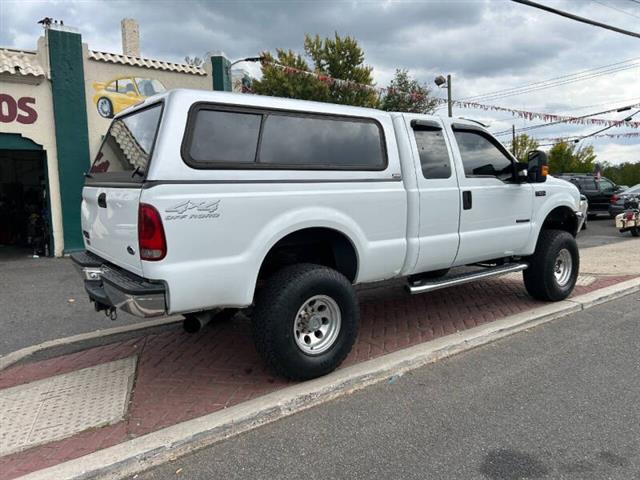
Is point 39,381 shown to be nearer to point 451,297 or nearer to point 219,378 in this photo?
point 219,378

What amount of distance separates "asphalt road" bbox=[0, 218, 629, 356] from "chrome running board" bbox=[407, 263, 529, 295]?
330cm

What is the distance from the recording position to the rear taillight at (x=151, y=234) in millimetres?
3105

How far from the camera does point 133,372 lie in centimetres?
421

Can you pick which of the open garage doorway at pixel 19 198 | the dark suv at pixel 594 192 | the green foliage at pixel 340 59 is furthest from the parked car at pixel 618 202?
the open garage doorway at pixel 19 198

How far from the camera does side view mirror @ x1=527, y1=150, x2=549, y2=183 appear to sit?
5.35 meters

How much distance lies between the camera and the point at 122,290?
325 centimetres

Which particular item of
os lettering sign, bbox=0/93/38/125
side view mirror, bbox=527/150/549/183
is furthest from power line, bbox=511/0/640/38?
os lettering sign, bbox=0/93/38/125

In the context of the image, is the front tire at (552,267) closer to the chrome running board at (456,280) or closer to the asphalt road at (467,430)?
the chrome running board at (456,280)

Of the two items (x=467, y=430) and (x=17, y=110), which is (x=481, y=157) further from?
(x=17, y=110)

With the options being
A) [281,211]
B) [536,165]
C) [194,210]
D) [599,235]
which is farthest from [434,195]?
[599,235]

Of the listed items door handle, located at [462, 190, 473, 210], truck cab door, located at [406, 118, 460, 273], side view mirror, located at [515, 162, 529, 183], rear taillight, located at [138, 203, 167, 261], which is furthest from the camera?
side view mirror, located at [515, 162, 529, 183]

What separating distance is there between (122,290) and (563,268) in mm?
5225

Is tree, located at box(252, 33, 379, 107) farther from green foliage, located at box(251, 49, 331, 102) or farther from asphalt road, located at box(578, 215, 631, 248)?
asphalt road, located at box(578, 215, 631, 248)

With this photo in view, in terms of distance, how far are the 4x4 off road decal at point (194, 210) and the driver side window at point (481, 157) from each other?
9.13 feet
